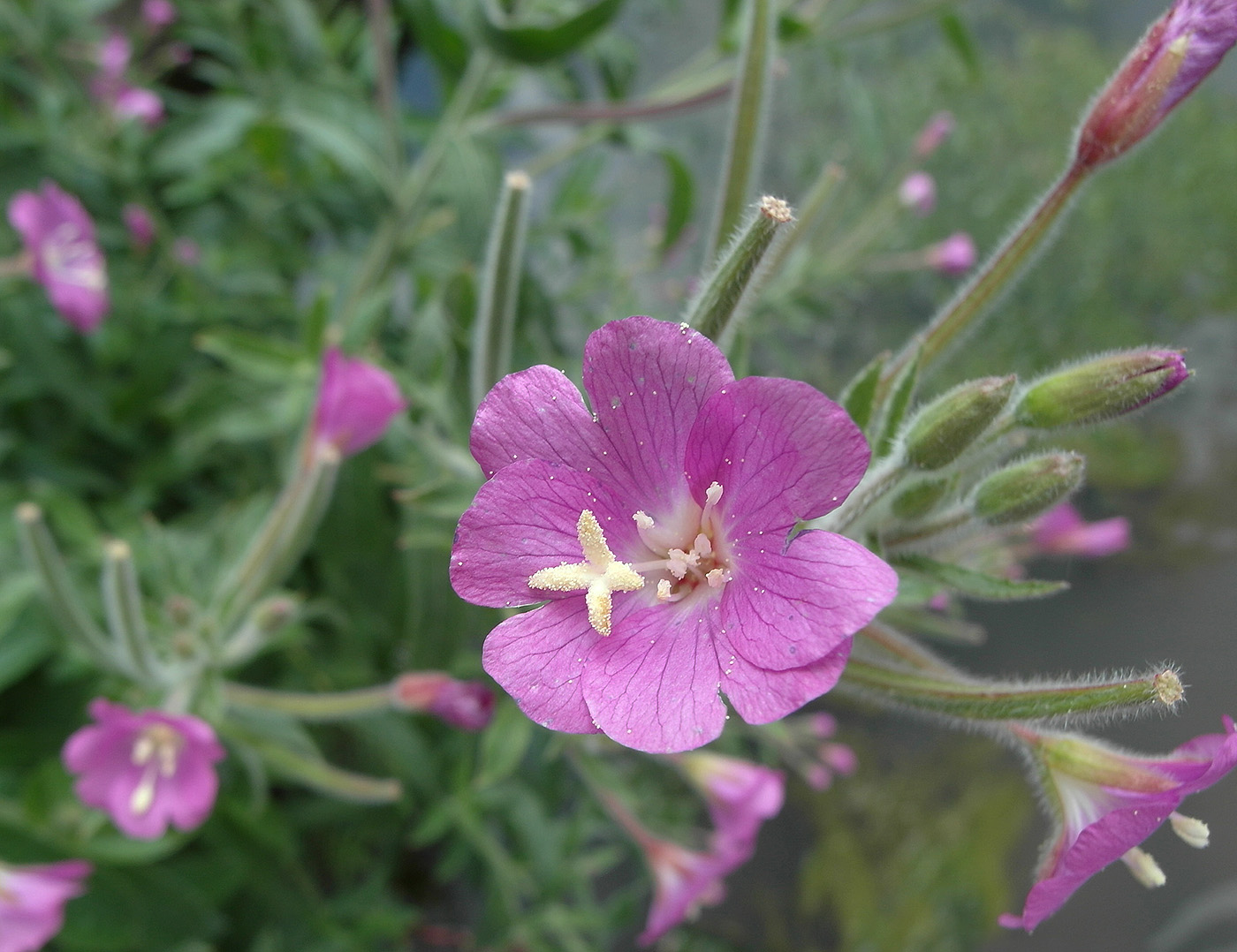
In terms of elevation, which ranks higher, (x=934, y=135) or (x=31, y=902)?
(x=934, y=135)

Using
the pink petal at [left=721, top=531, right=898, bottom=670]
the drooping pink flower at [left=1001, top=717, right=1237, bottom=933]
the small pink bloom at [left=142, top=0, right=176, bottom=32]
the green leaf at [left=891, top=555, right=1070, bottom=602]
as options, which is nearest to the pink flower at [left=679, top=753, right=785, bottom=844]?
the drooping pink flower at [left=1001, top=717, right=1237, bottom=933]

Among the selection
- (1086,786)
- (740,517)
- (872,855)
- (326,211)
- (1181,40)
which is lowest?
(872,855)

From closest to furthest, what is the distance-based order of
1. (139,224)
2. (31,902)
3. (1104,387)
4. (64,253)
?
(1104,387), (31,902), (64,253), (139,224)

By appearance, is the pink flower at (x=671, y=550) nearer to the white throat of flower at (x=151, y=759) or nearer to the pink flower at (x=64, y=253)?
the white throat of flower at (x=151, y=759)

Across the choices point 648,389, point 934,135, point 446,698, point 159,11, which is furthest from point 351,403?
point 159,11

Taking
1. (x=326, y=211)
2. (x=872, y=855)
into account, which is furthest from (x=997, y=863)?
(x=326, y=211)

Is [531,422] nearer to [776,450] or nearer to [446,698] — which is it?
[776,450]

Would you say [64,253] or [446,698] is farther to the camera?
[64,253]

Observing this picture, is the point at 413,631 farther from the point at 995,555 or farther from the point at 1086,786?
the point at 1086,786
